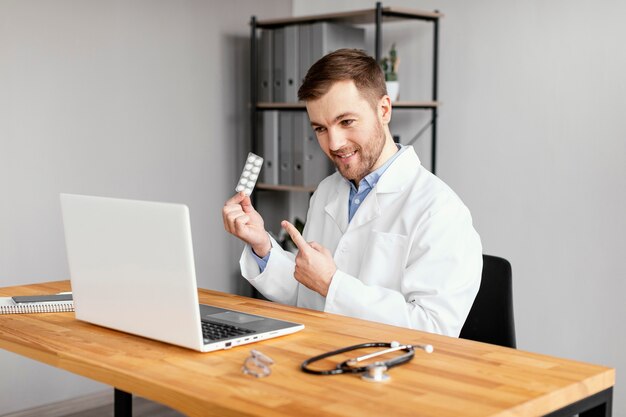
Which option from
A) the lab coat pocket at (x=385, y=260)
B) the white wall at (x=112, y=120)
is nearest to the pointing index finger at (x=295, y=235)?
the lab coat pocket at (x=385, y=260)

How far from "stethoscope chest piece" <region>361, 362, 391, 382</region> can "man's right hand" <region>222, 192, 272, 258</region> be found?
769 millimetres

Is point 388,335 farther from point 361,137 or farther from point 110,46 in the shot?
point 110,46

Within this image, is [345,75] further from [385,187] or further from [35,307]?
[35,307]

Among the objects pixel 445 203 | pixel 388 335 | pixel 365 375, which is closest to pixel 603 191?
pixel 445 203

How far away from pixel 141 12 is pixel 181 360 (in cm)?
259

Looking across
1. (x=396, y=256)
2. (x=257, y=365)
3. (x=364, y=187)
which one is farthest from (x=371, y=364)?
(x=364, y=187)

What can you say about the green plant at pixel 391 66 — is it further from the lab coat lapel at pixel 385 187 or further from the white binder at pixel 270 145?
the lab coat lapel at pixel 385 187

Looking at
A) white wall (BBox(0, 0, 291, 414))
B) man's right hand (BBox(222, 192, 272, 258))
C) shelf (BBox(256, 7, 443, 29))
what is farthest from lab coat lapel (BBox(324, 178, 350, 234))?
white wall (BBox(0, 0, 291, 414))

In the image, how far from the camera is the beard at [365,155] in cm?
211

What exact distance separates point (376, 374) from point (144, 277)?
467mm

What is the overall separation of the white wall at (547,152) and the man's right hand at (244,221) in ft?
5.34

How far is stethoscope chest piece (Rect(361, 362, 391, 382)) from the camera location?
4.25 ft

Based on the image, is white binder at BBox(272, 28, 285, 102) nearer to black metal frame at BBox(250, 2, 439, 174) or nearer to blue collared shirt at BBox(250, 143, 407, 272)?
black metal frame at BBox(250, 2, 439, 174)

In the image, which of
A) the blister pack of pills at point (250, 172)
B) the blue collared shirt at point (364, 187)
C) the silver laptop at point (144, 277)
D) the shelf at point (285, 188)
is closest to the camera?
the silver laptop at point (144, 277)
